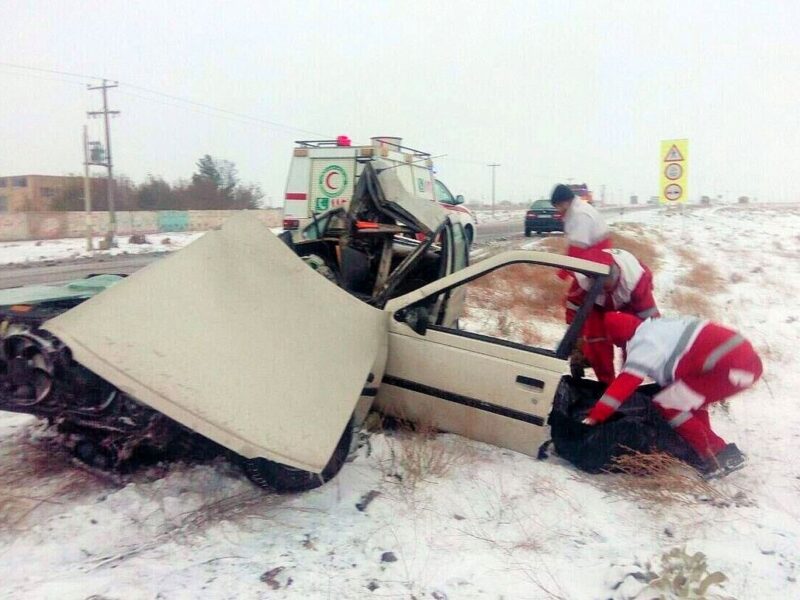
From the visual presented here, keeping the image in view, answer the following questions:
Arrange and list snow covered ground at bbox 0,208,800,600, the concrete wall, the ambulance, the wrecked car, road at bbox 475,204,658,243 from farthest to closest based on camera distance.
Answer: the concrete wall < road at bbox 475,204,658,243 < the ambulance < the wrecked car < snow covered ground at bbox 0,208,800,600

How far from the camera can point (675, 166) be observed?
16.1 meters

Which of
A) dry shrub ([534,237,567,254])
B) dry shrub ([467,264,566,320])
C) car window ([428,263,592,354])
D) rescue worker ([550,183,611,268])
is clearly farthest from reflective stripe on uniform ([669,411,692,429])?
dry shrub ([534,237,567,254])

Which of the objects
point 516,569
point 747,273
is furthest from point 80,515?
point 747,273

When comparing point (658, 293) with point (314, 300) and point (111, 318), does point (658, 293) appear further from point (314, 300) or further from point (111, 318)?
point (111, 318)

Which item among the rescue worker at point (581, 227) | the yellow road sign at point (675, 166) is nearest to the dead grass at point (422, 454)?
the rescue worker at point (581, 227)

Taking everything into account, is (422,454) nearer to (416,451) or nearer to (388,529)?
(416,451)

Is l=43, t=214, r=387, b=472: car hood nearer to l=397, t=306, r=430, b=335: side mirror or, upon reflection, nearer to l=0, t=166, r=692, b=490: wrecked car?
l=0, t=166, r=692, b=490: wrecked car

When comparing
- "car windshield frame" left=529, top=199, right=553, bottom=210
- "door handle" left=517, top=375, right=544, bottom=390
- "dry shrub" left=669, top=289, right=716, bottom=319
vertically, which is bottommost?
"dry shrub" left=669, top=289, right=716, bottom=319

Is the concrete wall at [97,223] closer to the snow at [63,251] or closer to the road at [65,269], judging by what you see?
the snow at [63,251]

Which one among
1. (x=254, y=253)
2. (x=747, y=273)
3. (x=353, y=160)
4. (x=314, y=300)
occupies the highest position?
(x=353, y=160)

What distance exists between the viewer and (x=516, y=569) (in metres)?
2.96

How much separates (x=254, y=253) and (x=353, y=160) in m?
8.30

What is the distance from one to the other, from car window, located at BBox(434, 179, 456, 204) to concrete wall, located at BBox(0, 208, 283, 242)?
1367 cm

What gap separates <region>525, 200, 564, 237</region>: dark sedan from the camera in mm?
26172
